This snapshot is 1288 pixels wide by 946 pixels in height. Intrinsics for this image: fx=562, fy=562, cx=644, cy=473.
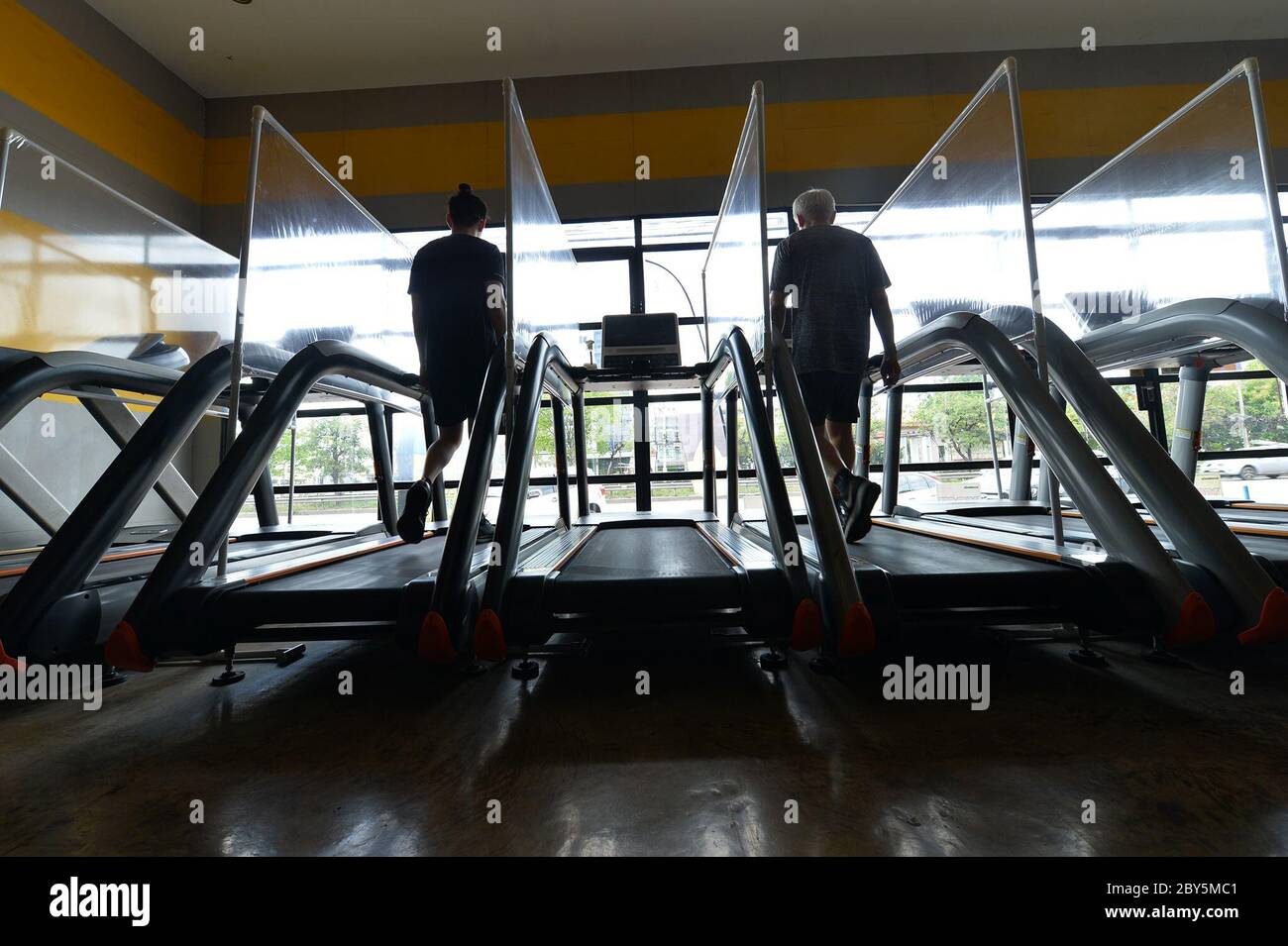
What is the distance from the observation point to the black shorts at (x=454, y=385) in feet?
7.80

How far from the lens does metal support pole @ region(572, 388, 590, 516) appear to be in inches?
136

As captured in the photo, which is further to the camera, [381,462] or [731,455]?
[381,462]

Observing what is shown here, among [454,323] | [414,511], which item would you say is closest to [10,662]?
[414,511]

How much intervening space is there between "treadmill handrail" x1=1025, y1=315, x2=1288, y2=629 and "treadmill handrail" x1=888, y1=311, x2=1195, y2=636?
84 millimetres

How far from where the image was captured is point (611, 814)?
0.98 metres

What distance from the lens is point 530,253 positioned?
249cm

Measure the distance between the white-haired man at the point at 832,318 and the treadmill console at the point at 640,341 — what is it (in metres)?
0.89

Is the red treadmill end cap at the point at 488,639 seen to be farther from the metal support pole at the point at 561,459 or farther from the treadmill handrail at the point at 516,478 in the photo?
the metal support pole at the point at 561,459

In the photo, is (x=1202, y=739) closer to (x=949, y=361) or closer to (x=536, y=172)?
(x=949, y=361)

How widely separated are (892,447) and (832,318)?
1.36 m

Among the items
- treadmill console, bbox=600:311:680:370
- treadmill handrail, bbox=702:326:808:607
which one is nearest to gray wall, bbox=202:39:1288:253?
treadmill console, bbox=600:311:680:370

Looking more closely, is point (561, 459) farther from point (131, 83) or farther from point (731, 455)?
point (131, 83)
